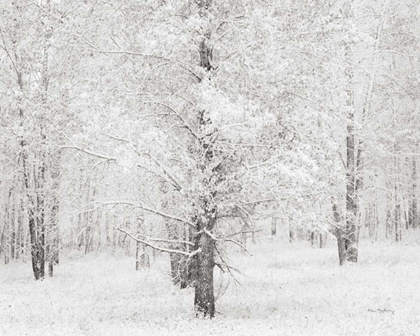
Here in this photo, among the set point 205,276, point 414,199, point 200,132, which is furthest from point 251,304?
point 414,199

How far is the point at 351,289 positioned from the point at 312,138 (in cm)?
613

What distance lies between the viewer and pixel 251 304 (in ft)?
42.5

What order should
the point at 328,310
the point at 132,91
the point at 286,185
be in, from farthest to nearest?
the point at 328,310 < the point at 132,91 < the point at 286,185

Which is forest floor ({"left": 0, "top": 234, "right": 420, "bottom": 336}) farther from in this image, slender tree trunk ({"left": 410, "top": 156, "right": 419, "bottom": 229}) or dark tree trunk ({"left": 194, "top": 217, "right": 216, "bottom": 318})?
slender tree trunk ({"left": 410, "top": 156, "right": 419, "bottom": 229})

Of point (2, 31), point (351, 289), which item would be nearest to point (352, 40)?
point (351, 289)

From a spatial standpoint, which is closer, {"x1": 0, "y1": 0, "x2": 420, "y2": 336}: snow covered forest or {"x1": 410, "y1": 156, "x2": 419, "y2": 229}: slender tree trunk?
{"x1": 0, "y1": 0, "x2": 420, "y2": 336}: snow covered forest

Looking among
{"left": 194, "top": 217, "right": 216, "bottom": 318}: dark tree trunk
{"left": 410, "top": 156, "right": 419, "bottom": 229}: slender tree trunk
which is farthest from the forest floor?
{"left": 410, "top": 156, "right": 419, "bottom": 229}: slender tree trunk

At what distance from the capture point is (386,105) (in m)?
21.2

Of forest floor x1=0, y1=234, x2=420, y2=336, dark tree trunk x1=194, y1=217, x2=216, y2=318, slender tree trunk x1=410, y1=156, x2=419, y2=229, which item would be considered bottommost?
forest floor x1=0, y1=234, x2=420, y2=336

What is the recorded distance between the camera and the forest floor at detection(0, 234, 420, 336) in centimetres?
991

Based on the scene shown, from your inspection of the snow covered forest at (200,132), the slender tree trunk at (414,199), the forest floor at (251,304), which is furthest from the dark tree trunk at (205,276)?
the slender tree trunk at (414,199)

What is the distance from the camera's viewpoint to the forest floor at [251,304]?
9914 mm

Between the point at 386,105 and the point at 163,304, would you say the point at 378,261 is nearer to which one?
the point at 386,105

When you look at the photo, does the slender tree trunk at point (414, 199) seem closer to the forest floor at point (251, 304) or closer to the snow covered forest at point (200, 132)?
the forest floor at point (251, 304)
